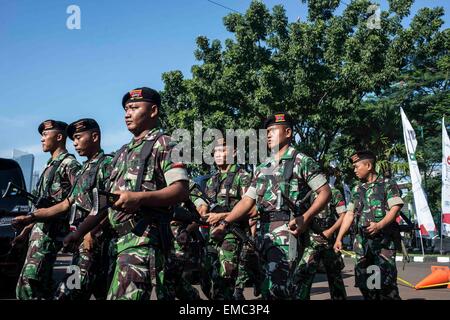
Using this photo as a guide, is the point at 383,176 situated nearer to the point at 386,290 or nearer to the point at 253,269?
the point at 386,290

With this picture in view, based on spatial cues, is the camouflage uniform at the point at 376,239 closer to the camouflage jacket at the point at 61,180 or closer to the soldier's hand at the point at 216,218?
the soldier's hand at the point at 216,218

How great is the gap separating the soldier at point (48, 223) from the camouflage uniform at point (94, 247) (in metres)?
0.35

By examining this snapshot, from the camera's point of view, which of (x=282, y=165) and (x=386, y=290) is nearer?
(x=282, y=165)

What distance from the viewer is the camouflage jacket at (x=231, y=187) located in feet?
21.1

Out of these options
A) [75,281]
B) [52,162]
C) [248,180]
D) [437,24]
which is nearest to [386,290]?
[248,180]

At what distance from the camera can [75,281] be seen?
4438 mm

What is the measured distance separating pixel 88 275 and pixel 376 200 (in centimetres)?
352

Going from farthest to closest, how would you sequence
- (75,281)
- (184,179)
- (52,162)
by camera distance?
(52,162) < (75,281) < (184,179)

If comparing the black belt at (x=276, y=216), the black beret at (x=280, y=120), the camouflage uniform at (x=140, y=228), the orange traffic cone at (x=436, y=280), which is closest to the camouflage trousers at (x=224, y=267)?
the black belt at (x=276, y=216)

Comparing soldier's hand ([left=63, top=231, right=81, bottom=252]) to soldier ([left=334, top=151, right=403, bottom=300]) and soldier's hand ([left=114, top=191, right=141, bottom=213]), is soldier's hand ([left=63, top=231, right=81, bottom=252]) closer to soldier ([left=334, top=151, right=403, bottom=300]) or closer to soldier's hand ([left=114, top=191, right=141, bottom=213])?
soldier's hand ([left=114, top=191, right=141, bottom=213])

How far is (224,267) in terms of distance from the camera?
584cm

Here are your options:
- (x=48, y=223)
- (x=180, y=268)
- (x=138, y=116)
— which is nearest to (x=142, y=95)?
(x=138, y=116)

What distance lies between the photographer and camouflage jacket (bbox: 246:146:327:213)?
4418 millimetres

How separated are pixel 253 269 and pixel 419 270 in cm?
841
